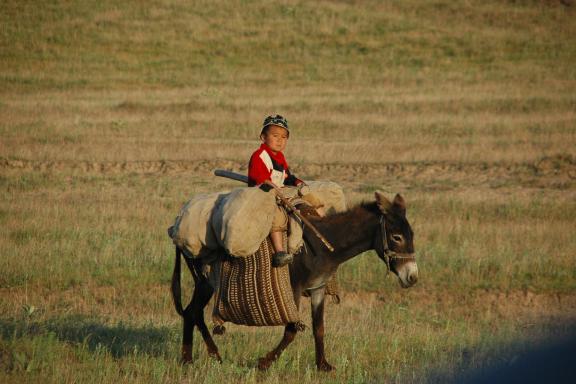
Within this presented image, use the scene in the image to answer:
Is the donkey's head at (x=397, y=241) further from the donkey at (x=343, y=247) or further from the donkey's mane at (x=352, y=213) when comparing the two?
the donkey's mane at (x=352, y=213)

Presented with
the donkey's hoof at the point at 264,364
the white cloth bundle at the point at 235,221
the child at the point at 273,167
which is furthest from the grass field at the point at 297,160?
the child at the point at 273,167

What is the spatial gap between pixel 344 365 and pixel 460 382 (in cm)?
397

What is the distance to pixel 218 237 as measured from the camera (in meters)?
8.09

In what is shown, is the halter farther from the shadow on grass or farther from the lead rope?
the shadow on grass

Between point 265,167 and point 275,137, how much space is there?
0.89 feet

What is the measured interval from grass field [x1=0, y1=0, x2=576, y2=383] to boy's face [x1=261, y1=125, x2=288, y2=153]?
1.90 m

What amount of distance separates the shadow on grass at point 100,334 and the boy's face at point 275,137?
214 cm

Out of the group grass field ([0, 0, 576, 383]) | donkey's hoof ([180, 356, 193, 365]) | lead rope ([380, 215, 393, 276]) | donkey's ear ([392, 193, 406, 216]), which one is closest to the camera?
lead rope ([380, 215, 393, 276])

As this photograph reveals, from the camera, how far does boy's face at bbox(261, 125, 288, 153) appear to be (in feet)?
26.7

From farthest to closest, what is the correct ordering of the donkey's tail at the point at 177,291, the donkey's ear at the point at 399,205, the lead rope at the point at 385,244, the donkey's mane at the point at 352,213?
1. the donkey's tail at the point at 177,291
2. the donkey's mane at the point at 352,213
3. the donkey's ear at the point at 399,205
4. the lead rope at the point at 385,244

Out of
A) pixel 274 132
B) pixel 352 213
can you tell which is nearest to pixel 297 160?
pixel 274 132

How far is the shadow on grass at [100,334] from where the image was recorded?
348 inches

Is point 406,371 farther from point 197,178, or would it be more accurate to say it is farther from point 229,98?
point 229,98

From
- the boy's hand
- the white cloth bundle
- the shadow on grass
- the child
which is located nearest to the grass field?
the shadow on grass
